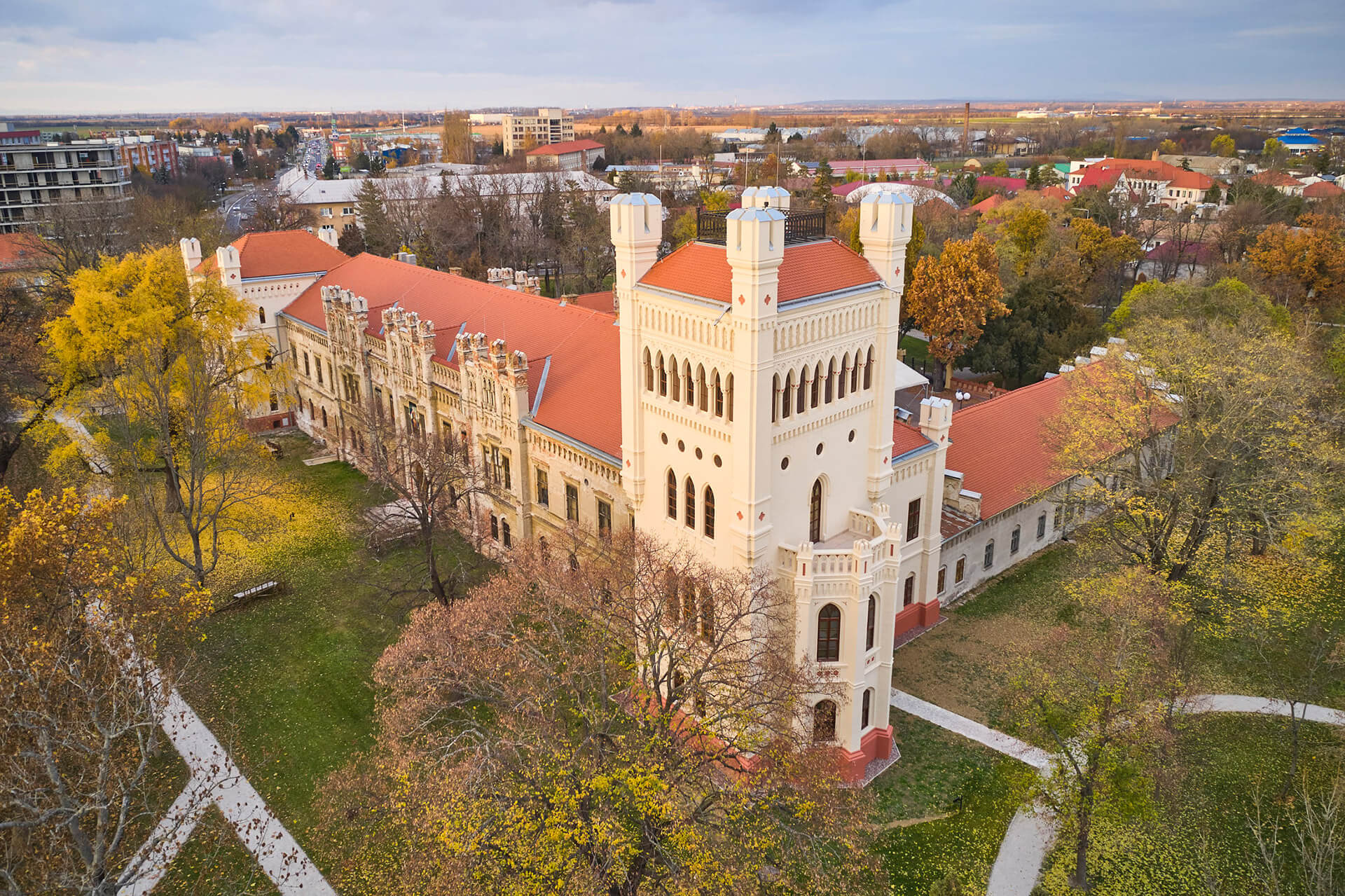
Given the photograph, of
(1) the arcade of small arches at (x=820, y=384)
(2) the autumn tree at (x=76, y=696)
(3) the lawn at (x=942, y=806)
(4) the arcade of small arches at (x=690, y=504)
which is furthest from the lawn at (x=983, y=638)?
(2) the autumn tree at (x=76, y=696)

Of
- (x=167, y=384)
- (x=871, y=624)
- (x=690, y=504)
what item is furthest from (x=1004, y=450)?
(x=167, y=384)

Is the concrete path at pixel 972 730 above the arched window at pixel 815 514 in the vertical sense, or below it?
below

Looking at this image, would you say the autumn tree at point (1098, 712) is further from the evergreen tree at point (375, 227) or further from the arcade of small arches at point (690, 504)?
the evergreen tree at point (375, 227)

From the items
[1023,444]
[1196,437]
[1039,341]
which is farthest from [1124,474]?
[1039,341]

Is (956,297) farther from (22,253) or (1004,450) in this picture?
(22,253)

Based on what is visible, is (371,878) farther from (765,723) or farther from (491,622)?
(765,723)
